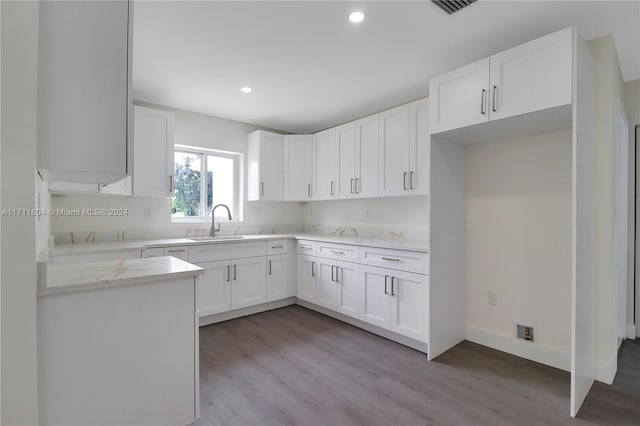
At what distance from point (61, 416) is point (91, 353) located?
0.81ft

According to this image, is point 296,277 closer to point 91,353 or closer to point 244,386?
point 244,386

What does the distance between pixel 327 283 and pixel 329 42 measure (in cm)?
243

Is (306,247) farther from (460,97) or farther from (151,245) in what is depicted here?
(460,97)

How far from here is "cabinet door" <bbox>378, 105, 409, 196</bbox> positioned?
3.14 m

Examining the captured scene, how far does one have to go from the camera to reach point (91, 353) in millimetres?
1325

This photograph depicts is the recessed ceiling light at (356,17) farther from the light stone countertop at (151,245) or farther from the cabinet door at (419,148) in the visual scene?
the light stone countertop at (151,245)

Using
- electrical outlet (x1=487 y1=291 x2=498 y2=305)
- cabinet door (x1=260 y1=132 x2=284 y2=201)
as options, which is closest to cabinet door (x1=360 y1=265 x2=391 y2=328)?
electrical outlet (x1=487 y1=291 x2=498 y2=305)

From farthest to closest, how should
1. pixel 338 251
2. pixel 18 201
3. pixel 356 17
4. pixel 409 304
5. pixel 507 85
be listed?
pixel 338 251 → pixel 409 304 → pixel 507 85 → pixel 356 17 → pixel 18 201

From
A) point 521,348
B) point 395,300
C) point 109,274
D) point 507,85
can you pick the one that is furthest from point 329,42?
point 521,348

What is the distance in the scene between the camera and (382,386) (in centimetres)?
220

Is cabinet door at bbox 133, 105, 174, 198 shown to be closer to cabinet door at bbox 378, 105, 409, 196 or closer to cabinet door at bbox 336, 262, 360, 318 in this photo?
cabinet door at bbox 336, 262, 360, 318

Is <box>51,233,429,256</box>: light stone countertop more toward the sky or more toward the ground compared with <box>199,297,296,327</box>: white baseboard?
more toward the sky

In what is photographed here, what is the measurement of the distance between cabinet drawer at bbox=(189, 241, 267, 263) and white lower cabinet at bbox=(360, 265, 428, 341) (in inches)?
50.1

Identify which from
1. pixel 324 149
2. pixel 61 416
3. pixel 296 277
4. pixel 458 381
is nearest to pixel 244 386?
pixel 61 416
